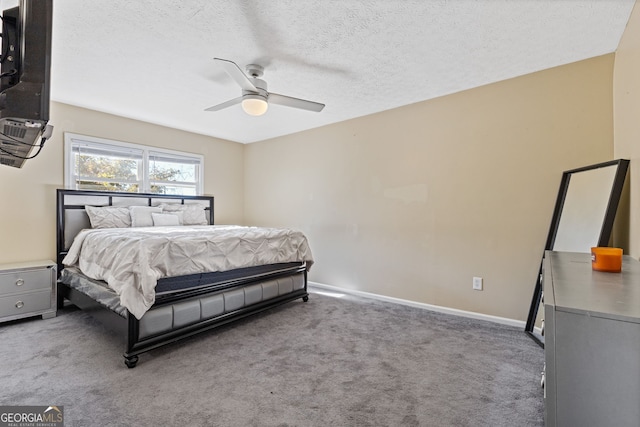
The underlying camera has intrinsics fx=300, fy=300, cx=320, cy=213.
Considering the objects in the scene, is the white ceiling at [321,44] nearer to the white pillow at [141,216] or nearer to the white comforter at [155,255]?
the white pillow at [141,216]

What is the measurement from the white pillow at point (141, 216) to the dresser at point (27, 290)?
0.95 m

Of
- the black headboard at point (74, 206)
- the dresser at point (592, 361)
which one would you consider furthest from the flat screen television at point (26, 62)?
the black headboard at point (74, 206)

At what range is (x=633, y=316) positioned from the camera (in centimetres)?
82

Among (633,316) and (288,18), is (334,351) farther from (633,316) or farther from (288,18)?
(288,18)

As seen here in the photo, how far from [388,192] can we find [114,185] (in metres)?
3.72

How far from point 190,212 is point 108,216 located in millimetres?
1071

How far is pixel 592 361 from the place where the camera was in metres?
0.86

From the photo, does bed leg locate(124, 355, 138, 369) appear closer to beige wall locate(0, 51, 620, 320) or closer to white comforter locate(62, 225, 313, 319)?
white comforter locate(62, 225, 313, 319)

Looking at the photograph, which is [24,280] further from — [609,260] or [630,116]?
[630,116]

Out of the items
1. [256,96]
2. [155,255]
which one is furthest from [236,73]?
[155,255]

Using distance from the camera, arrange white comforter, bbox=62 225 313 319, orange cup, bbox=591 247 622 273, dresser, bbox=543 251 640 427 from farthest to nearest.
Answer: white comforter, bbox=62 225 313 319 → orange cup, bbox=591 247 622 273 → dresser, bbox=543 251 640 427

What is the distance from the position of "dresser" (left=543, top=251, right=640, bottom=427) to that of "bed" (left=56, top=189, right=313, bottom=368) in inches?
92.9

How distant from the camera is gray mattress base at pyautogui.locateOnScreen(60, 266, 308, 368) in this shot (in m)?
2.25

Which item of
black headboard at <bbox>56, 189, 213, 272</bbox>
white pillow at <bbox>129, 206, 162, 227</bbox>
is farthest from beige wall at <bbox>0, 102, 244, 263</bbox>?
white pillow at <bbox>129, 206, 162, 227</bbox>
